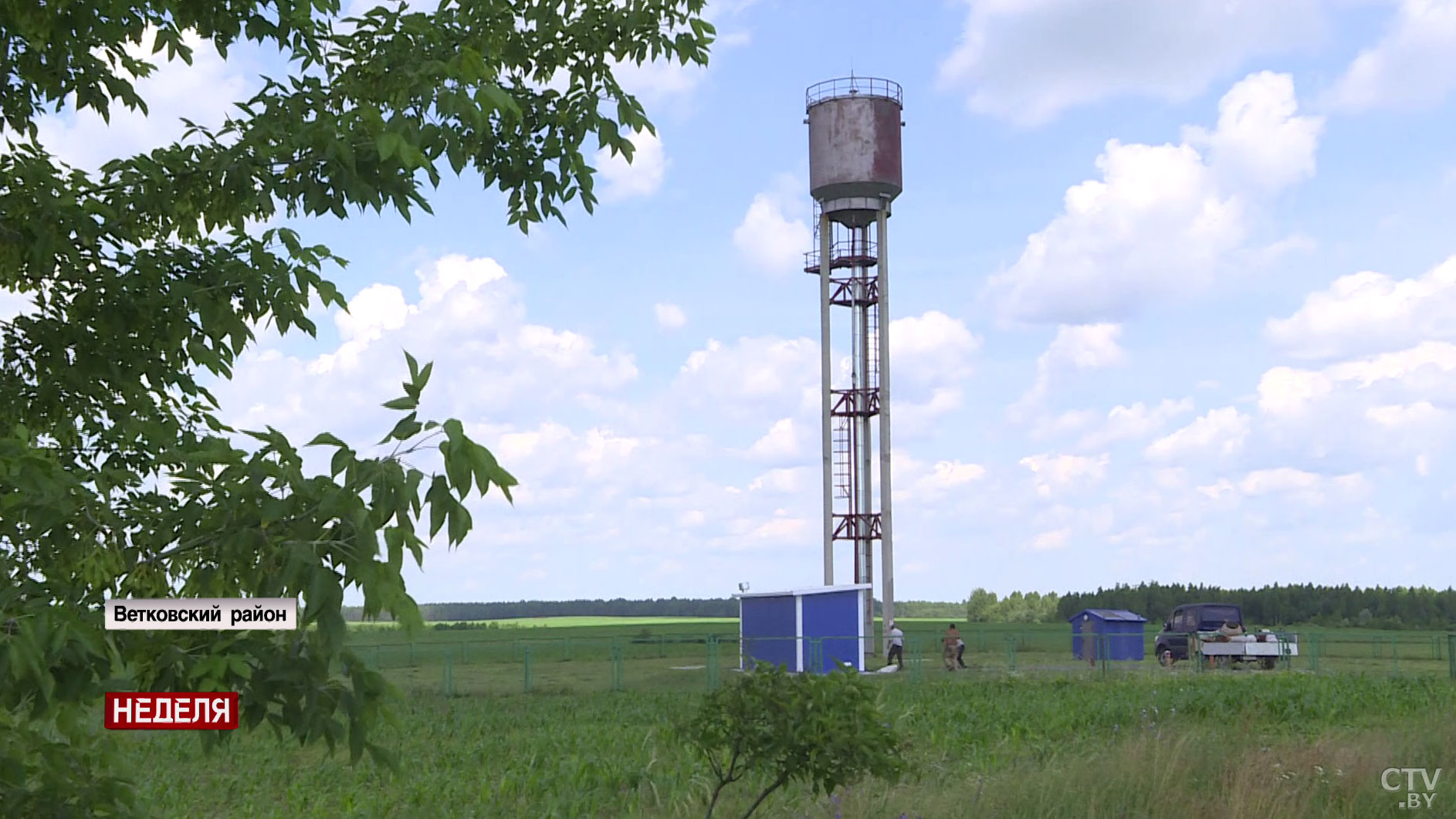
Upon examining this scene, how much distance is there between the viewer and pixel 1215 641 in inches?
1293

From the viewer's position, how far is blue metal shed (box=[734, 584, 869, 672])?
94.8ft

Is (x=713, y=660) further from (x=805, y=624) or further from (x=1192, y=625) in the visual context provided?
(x=1192, y=625)

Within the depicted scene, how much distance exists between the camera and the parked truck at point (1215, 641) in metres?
32.3

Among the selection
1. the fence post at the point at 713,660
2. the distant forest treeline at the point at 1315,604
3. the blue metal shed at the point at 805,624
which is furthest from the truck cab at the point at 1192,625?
the distant forest treeline at the point at 1315,604

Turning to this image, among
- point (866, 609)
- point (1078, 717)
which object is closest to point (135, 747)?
point (1078, 717)

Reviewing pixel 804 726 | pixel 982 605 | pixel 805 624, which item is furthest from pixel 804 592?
pixel 982 605

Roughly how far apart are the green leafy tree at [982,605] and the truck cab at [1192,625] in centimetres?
6652

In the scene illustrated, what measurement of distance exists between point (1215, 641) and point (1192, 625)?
3842mm

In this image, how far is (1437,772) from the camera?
10.0 metres

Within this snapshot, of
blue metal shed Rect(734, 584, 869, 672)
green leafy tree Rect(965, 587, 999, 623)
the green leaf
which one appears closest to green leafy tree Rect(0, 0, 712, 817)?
the green leaf

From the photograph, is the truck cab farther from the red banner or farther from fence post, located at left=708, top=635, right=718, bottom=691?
the red banner

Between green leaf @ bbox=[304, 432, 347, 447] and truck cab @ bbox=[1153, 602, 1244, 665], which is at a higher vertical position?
green leaf @ bbox=[304, 432, 347, 447]

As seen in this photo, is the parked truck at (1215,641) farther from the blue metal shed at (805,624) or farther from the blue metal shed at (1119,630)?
the blue metal shed at (805,624)

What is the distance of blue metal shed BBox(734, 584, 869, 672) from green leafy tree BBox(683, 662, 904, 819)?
19595 mm
